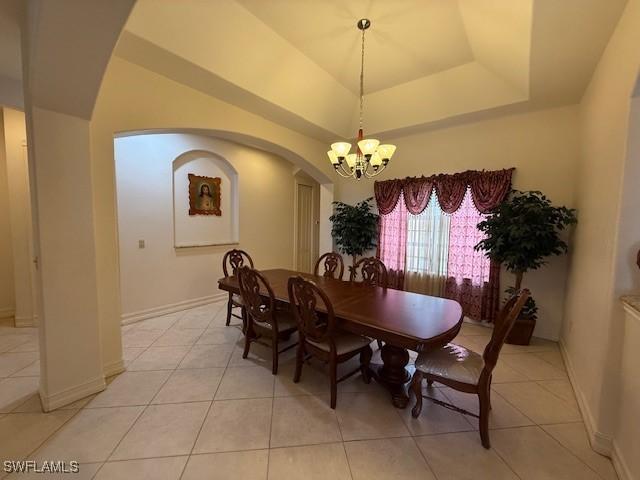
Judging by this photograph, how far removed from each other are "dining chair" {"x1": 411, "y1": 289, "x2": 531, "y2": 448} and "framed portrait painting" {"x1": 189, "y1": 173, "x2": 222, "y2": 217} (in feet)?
12.8

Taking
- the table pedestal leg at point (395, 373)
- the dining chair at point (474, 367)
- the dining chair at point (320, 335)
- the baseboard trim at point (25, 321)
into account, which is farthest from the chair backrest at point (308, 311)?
the baseboard trim at point (25, 321)

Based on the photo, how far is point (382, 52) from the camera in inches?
113

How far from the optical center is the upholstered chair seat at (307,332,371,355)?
202cm

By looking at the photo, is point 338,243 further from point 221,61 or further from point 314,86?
point 221,61

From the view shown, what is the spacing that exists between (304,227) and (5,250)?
15.8 feet

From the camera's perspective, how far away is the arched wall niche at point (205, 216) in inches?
161

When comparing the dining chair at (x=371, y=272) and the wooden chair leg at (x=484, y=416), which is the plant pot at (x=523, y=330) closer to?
the dining chair at (x=371, y=272)

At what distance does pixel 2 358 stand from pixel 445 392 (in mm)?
4145

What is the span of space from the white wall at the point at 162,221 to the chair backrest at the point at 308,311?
2.75 m

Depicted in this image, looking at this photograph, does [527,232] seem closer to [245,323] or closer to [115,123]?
[245,323]

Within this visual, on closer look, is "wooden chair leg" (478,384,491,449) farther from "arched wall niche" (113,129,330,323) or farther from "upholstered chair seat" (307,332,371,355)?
"arched wall niche" (113,129,330,323)

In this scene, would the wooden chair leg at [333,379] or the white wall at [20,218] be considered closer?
the wooden chair leg at [333,379]

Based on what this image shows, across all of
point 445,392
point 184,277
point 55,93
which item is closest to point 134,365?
point 184,277

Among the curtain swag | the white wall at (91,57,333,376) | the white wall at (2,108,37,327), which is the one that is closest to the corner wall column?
the white wall at (91,57,333,376)
